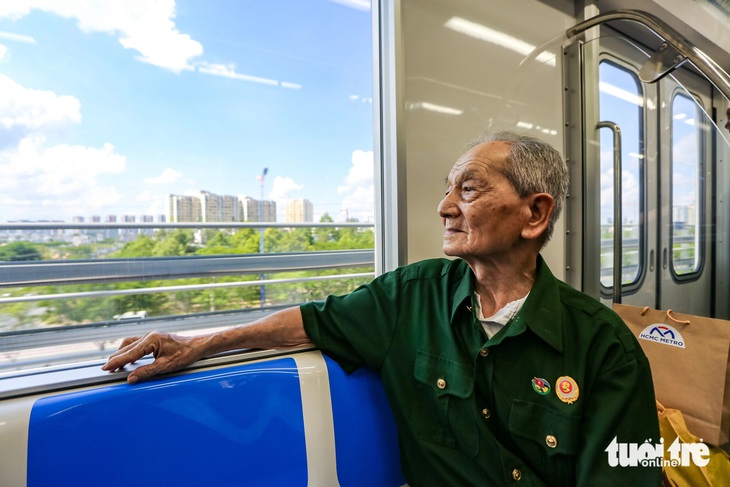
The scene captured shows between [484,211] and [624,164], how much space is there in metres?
2.01

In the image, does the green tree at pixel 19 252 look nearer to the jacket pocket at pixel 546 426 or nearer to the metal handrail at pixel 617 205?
the jacket pocket at pixel 546 426

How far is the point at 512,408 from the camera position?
1.09 m

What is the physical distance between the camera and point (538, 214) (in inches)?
49.3

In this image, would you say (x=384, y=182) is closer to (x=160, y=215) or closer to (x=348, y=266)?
(x=160, y=215)

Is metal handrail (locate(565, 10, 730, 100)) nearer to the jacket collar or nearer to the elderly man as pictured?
the elderly man

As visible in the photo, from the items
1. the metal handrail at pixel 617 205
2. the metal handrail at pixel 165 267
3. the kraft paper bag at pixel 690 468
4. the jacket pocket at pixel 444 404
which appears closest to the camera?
the jacket pocket at pixel 444 404

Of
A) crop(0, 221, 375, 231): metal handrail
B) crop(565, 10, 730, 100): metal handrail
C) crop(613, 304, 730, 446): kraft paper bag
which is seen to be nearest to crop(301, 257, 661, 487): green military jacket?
crop(0, 221, 375, 231): metal handrail

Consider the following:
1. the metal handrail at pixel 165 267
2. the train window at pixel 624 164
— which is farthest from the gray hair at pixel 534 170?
the train window at pixel 624 164

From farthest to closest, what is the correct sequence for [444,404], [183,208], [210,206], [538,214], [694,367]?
[210,206]
[183,208]
[694,367]
[538,214]
[444,404]

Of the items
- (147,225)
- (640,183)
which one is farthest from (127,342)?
(640,183)

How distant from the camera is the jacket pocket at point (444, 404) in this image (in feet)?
3.66

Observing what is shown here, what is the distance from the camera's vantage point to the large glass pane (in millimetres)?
2596

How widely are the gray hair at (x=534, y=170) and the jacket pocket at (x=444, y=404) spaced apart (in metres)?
0.51

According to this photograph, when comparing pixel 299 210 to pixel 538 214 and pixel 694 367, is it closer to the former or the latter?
pixel 538 214
